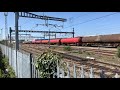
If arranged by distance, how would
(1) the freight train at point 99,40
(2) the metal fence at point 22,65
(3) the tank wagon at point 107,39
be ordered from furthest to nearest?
(1) the freight train at point 99,40 < (3) the tank wagon at point 107,39 < (2) the metal fence at point 22,65

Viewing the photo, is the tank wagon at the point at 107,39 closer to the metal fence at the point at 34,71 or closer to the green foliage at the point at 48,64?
the metal fence at the point at 34,71

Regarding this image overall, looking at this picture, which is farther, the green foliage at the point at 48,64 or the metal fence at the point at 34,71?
the green foliage at the point at 48,64

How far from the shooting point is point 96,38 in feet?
130

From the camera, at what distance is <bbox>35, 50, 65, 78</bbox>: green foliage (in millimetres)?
6680

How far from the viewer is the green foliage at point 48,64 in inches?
263

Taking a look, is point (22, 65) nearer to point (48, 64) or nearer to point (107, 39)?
point (48, 64)

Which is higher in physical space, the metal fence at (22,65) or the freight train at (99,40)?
the freight train at (99,40)

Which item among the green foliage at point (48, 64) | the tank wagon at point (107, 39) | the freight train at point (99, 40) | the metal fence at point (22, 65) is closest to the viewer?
the green foliage at point (48, 64)

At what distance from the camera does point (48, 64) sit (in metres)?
6.77

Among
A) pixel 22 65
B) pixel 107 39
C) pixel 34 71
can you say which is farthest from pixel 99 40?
pixel 34 71

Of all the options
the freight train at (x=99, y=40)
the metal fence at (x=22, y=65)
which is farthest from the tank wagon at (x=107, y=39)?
the metal fence at (x=22, y=65)
